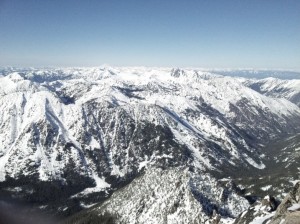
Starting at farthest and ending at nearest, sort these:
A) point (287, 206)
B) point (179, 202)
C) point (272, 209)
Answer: point (179, 202), point (272, 209), point (287, 206)

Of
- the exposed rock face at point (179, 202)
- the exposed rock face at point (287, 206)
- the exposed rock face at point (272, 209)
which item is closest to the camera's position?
the exposed rock face at point (287, 206)

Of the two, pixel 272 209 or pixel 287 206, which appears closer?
pixel 287 206

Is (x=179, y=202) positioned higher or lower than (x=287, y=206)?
lower

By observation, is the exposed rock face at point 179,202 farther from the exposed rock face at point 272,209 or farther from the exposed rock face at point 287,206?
the exposed rock face at point 287,206

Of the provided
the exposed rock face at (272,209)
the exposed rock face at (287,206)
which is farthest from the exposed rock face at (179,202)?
the exposed rock face at (287,206)

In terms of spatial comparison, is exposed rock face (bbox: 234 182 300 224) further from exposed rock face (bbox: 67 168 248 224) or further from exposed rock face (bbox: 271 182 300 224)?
exposed rock face (bbox: 67 168 248 224)

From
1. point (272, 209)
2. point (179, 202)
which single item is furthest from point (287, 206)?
point (179, 202)

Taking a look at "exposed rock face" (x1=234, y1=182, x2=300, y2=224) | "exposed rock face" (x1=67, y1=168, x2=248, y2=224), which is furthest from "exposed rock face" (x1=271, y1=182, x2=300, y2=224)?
"exposed rock face" (x1=67, y1=168, x2=248, y2=224)

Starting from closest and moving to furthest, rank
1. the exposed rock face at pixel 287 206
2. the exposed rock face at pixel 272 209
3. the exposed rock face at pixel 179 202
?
the exposed rock face at pixel 287 206 < the exposed rock face at pixel 272 209 < the exposed rock face at pixel 179 202

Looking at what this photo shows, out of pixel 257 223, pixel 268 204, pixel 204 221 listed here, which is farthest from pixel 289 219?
pixel 204 221

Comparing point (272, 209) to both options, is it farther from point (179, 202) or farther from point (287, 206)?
point (179, 202)

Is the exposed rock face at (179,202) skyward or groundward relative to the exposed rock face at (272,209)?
groundward
